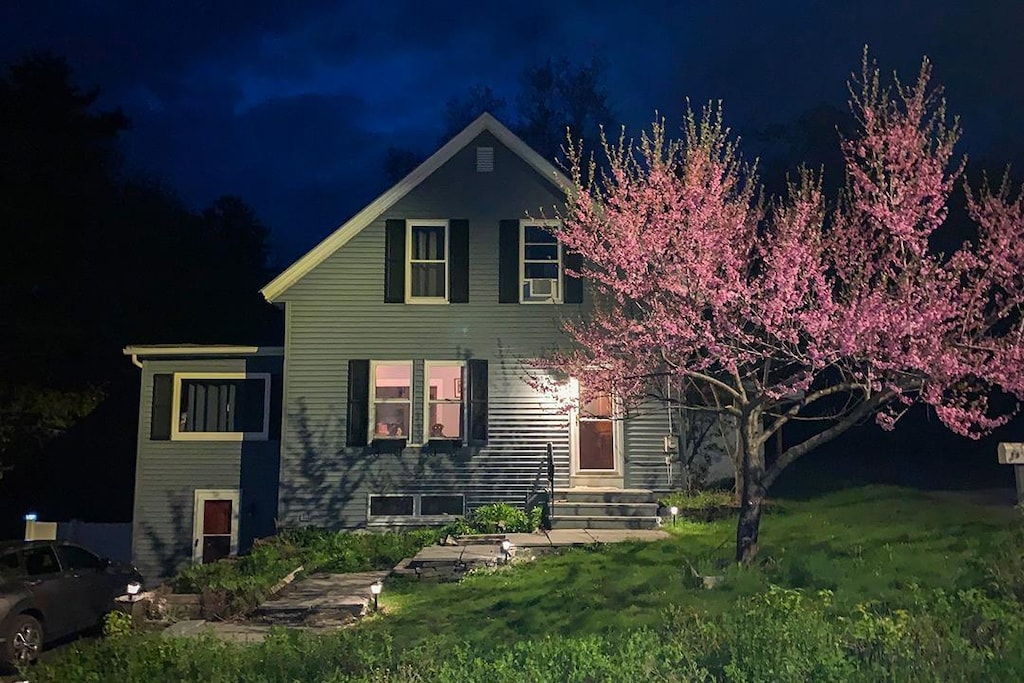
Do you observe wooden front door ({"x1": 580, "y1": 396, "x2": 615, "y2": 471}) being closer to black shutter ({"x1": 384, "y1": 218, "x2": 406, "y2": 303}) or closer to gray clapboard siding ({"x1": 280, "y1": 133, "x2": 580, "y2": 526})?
gray clapboard siding ({"x1": 280, "y1": 133, "x2": 580, "y2": 526})

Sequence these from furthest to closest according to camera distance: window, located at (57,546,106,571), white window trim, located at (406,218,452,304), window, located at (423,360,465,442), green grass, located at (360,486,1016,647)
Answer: white window trim, located at (406,218,452,304) → window, located at (423,360,465,442) → window, located at (57,546,106,571) → green grass, located at (360,486,1016,647)

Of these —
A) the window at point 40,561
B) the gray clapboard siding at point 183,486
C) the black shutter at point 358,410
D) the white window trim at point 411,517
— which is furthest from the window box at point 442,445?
the window at point 40,561

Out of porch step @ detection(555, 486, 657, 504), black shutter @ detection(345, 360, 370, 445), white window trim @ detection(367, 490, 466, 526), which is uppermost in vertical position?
black shutter @ detection(345, 360, 370, 445)

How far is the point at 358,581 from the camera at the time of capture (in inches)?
472

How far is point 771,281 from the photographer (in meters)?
9.83

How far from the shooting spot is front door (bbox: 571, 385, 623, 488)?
52.3 ft

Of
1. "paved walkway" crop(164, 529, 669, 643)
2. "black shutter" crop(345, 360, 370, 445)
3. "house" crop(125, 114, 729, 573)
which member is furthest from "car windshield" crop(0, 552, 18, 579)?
"black shutter" crop(345, 360, 370, 445)

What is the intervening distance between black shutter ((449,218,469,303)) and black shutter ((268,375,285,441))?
12.9 ft

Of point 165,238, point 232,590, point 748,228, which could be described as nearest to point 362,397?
point 232,590

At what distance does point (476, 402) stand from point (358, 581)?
4.78m

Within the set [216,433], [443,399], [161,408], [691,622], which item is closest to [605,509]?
[443,399]

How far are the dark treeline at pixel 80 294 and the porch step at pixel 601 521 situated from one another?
39.7 feet

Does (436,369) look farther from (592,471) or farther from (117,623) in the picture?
(117,623)

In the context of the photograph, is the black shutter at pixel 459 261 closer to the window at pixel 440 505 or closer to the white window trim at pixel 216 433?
the window at pixel 440 505
